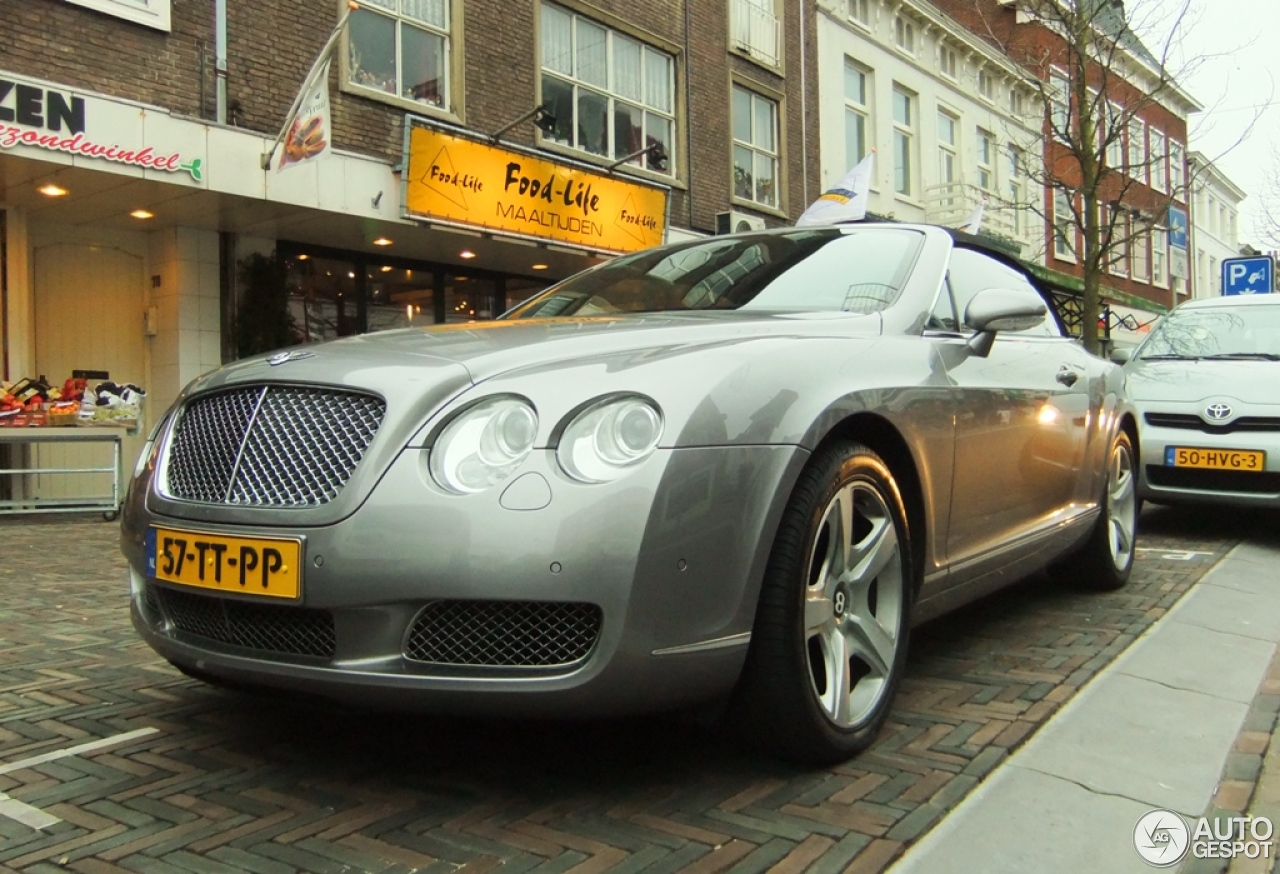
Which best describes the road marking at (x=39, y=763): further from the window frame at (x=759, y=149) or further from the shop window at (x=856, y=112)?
the shop window at (x=856, y=112)

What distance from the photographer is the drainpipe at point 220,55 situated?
9.95m

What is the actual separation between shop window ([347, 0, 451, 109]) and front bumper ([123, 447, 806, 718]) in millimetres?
9957

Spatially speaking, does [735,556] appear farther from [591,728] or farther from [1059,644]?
[1059,644]

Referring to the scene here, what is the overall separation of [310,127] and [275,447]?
790 centimetres

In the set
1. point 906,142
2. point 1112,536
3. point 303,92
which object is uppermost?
point 906,142

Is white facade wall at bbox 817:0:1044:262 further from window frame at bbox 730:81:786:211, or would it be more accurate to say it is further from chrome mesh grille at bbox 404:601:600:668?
chrome mesh grille at bbox 404:601:600:668

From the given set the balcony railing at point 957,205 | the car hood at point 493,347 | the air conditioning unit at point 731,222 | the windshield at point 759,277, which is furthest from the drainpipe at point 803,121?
the car hood at point 493,347

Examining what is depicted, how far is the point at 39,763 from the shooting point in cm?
270

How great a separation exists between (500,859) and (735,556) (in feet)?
2.47

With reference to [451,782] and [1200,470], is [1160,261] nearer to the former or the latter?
[1200,470]

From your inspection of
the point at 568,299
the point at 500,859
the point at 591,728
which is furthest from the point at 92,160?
the point at 500,859

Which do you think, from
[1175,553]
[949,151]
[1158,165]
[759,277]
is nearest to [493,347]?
[759,277]

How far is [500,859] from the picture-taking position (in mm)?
2129

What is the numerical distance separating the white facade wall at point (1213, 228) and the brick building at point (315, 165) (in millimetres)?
33184
